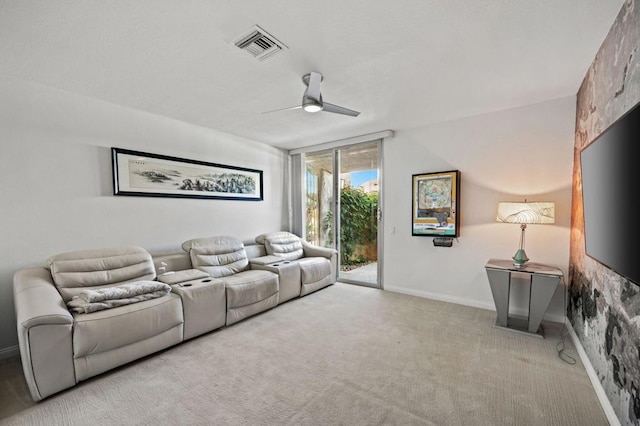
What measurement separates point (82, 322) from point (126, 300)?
35 cm

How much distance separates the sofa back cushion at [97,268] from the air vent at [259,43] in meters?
2.38

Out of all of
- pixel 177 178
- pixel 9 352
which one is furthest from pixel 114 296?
pixel 177 178

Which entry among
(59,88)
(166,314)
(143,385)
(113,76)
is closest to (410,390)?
(143,385)

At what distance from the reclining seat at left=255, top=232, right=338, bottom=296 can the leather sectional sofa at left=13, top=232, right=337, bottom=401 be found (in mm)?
98

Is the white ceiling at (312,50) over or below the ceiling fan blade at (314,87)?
over

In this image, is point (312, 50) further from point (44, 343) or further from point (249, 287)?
point (44, 343)

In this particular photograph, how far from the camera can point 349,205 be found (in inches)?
189

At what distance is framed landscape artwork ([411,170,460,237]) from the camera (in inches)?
139

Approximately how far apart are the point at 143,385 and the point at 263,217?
3.12 metres

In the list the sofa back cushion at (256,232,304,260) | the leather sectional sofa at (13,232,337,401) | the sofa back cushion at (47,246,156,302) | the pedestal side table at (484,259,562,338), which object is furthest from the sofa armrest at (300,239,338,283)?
the sofa back cushion at (47,246,156,302)

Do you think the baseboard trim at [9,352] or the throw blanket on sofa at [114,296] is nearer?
the throw blanket on sofa at [114,296]

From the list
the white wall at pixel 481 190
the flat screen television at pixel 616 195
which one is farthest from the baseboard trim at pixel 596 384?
the flat screen television at pixel 616 195

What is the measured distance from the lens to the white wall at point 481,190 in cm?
297

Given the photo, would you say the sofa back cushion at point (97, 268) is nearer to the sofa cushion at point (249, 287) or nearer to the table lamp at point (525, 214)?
the sofa cushion at point (249, 287)
